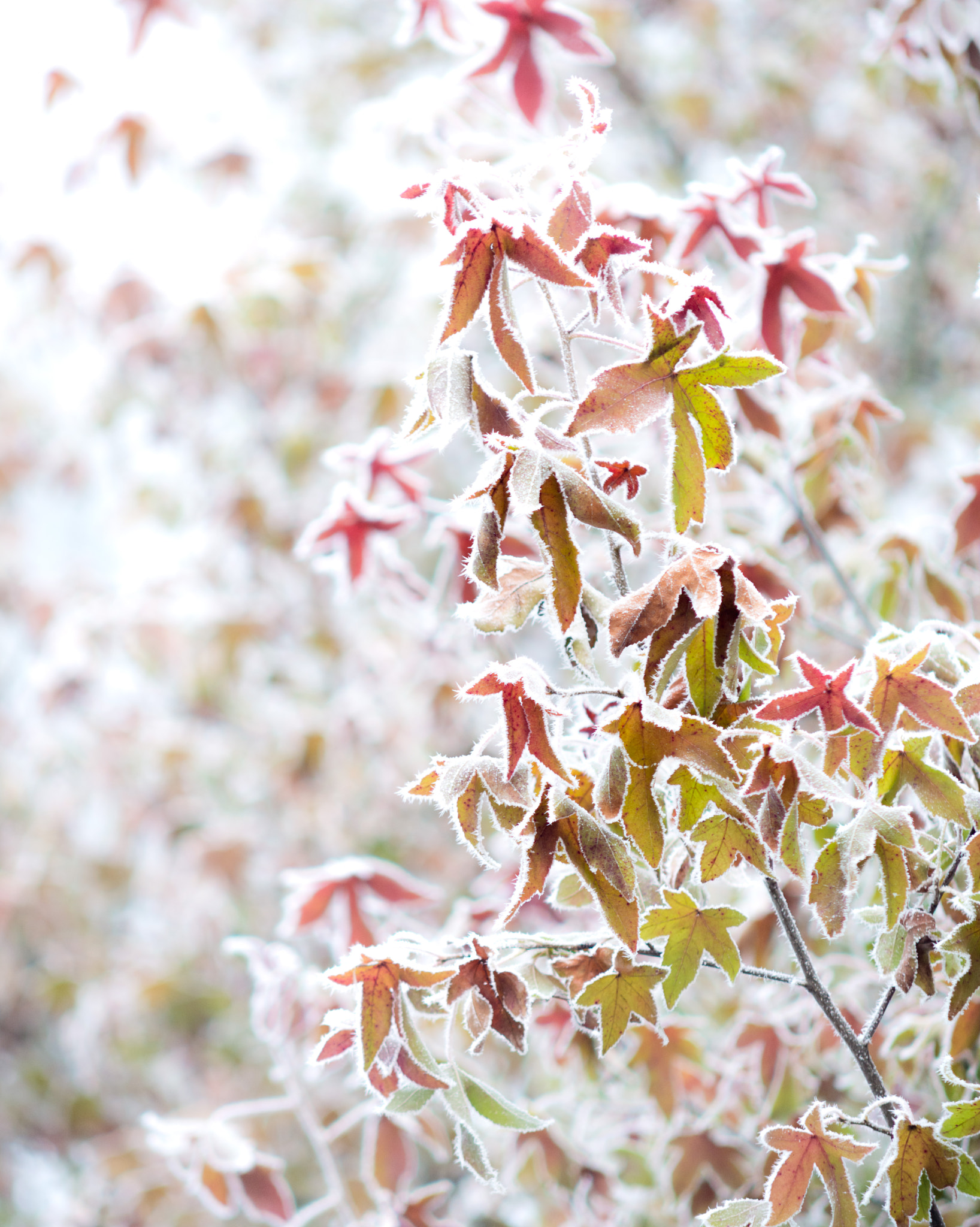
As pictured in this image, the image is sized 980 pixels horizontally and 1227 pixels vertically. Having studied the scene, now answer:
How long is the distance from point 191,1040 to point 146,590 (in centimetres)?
91

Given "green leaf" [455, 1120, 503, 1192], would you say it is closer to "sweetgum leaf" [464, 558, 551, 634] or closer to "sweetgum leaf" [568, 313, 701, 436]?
"sweetgum leaf" [464, 558, 551, 634]

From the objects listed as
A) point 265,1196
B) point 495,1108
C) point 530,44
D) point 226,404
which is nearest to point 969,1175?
point 495,1108

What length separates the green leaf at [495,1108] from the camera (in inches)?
20.9

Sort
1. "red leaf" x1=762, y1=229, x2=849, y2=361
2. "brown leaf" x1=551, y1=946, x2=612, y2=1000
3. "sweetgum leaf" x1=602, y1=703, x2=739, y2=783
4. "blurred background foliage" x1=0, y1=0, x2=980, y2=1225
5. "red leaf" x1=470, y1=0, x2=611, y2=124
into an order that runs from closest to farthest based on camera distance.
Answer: "sweetgum leaf" x1=602, y1=703, x2=739, y2=783 < "brown leaf" x1=551, y1=946, x2=612, y2=1000 < "red leaf" x1=762, y1=229, x2=849, y2=361 < "red leaf" x1=470, y1=0, x2=611, y2=124 < "blurred background foliage" x1=0, y1=0, x2=980, y2=1225

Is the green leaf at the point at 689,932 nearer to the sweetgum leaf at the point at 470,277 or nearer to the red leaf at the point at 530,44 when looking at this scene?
the sweetgum leaf at the point at 470,277

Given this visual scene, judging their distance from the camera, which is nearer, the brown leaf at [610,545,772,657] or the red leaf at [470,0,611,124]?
the brown leaf at [610,545,772,657]

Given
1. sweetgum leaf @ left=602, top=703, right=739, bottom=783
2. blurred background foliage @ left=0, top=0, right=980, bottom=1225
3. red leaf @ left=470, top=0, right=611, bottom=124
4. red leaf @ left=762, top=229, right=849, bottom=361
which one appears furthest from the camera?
blurred background foliage @ left=0, top=0, right=980, bottom=1225

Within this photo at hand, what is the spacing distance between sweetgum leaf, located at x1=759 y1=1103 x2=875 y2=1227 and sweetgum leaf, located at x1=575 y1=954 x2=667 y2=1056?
3.5 inches

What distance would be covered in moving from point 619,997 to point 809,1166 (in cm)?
13

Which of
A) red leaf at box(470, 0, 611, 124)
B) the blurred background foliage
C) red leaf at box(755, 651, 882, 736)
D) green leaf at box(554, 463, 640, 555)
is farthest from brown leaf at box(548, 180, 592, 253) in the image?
the blurred background foliage

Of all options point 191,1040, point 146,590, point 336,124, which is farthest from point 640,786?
point 336,124

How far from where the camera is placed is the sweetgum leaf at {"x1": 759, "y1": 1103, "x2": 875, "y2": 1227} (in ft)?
1.71

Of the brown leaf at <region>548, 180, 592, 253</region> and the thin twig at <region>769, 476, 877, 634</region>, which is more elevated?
the brown leaf at <region>548, 180, 592, 253</region>

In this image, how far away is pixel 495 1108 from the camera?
1.80ft
